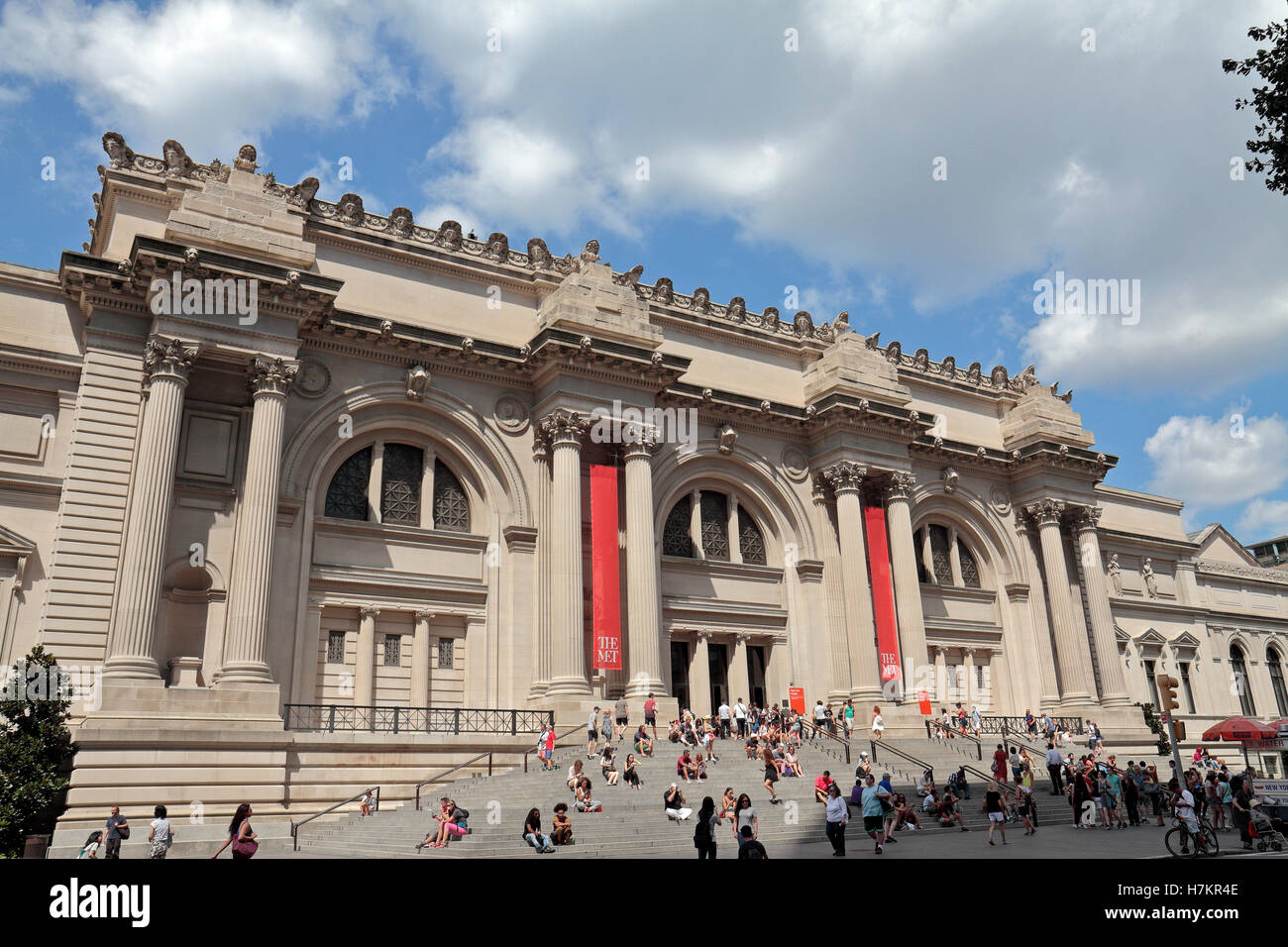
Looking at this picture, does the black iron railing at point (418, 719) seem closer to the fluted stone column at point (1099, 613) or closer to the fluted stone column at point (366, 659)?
the fluted stone column at point (366, 659)

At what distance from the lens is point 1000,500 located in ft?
152

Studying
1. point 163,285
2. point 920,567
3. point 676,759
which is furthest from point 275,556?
point 920,567

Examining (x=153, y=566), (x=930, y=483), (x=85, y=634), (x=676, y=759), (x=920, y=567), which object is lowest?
(x=676, y=759)

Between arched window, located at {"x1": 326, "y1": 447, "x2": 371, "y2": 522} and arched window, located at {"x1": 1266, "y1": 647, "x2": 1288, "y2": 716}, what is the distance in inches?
2160

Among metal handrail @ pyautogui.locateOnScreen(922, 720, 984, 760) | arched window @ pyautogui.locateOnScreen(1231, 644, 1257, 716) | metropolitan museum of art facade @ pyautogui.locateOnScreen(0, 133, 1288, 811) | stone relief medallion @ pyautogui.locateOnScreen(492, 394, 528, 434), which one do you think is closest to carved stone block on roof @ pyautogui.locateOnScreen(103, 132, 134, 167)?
metropolitan museum of art facade @ pyautogui.locateOnScreen(0, 133, 1288, 811)

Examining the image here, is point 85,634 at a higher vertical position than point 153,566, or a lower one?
lower

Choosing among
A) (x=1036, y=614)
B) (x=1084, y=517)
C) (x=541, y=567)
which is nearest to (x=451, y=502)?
(x=541, y=567)

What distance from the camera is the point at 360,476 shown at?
102ft

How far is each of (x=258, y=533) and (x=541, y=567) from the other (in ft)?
31.1

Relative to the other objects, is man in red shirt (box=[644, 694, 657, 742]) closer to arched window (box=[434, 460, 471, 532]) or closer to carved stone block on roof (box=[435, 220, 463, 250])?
arched window (box=[434, 460, 471, 532])

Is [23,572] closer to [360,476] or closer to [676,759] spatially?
[360,476]

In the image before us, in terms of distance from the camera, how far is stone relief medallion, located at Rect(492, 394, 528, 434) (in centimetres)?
3347

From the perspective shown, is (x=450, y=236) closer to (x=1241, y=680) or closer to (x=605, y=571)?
(x=605, y=571)

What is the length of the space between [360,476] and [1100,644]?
3307 centimetres
